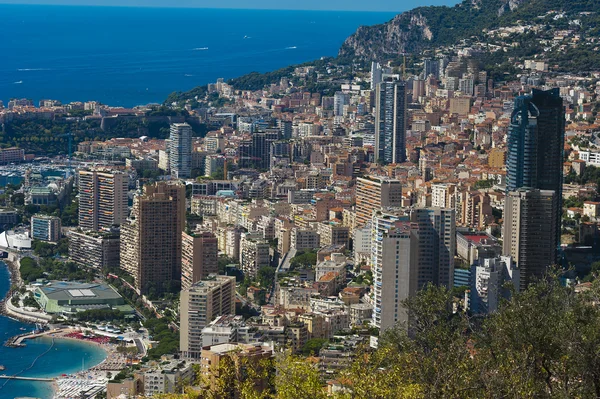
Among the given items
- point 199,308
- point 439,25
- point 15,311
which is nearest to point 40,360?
point 199,308

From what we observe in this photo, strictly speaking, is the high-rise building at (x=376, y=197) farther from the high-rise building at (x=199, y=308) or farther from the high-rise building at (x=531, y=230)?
the high-rise building at (x=199, y=308)

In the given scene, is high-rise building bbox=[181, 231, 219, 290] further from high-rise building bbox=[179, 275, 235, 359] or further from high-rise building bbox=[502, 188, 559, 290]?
high-rise building bbox=[502, 188, 559, 290]

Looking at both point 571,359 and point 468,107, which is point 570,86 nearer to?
point 468,107

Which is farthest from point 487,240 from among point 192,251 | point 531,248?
point 192,251

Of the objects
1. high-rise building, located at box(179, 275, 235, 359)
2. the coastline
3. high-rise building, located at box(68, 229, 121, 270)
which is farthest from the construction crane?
high-rise building, located at box(179, 275, 235, 359)

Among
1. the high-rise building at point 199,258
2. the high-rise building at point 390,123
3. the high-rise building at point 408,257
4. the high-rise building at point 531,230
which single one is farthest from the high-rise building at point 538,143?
the high-rise building at point 390,123

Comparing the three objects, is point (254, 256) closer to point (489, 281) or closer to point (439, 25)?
point (489, 281)
